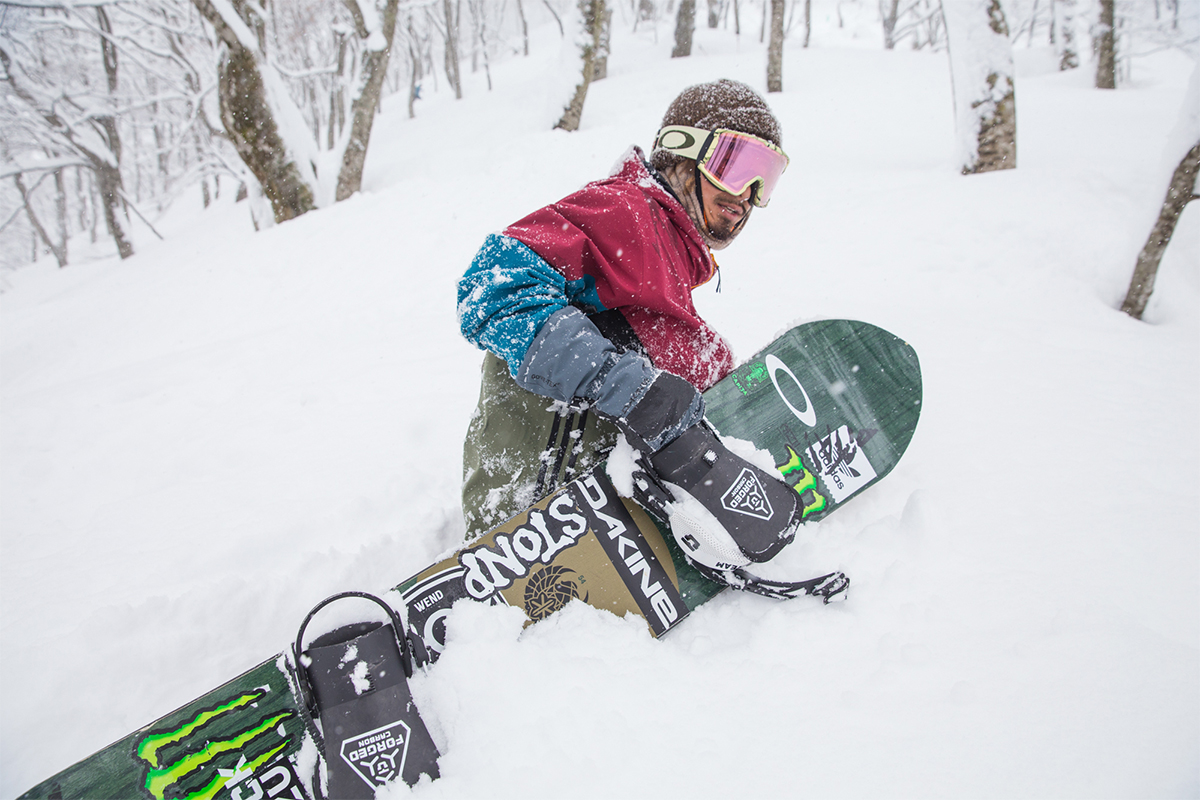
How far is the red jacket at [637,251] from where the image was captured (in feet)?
4.50

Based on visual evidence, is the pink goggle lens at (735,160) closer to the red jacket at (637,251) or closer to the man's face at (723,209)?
the man's face at (723,209)

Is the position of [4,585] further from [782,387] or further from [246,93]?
[246,93]

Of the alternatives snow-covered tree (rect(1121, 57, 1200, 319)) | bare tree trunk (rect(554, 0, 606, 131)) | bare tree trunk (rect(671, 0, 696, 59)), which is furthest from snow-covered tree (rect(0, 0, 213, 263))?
bare tree trunk (rect(671, 0, 696, 59))

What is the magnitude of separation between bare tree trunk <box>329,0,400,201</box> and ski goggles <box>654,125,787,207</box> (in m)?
7.10

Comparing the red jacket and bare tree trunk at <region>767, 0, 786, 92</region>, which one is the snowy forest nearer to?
bare tree trunk at <region>767, 0, 786, 92</region>

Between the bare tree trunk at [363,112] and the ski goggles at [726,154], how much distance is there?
7.10 m

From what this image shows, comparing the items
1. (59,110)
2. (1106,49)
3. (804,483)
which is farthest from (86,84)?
(1106,49)

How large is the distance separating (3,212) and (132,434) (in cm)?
2952

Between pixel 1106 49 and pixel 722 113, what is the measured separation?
38.4 ft

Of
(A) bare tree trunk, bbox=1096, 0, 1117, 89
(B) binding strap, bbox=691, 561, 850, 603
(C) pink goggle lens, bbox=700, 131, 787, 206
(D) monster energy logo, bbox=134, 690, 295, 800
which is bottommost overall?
(D) monster energy logo, bbox=134, 690, 295, 800

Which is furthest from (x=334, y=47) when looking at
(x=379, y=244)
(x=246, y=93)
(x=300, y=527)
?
(x=300, y=527)

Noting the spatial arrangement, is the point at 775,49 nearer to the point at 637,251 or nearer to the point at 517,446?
the point at 637,251

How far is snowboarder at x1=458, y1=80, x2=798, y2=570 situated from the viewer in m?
1.31

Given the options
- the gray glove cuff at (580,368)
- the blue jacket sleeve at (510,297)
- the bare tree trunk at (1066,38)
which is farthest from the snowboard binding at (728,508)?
the bare tree trunk at (1066,38)
